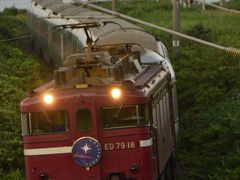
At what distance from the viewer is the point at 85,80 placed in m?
13.8

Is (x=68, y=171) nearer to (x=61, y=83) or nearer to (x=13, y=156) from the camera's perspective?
(x=61, y=83)

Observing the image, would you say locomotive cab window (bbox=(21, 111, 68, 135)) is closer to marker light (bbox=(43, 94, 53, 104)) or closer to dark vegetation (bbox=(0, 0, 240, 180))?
marker light (bbox=(43, 94, 53, 104))

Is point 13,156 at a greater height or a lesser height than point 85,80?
lesser

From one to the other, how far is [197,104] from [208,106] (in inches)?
27.0

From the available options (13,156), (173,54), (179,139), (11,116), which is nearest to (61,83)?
(13,156)

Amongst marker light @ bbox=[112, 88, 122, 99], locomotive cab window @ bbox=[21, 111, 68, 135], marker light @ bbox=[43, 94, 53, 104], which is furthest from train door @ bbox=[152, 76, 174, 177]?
marker light @ bbox=[43, 94, 53, 104]

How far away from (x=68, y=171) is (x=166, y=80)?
4.98 metres

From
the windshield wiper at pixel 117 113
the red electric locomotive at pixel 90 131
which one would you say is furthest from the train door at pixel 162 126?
the windshield wiper at pixel 117 113

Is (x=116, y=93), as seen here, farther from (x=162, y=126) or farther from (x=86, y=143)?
(x=162, y=126)

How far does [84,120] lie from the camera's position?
13547 millimetres

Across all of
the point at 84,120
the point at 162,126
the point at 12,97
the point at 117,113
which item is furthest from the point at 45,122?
the point at 12,97

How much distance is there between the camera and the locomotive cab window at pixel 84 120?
13.5 metres

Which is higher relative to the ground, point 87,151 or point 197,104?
point 87,151

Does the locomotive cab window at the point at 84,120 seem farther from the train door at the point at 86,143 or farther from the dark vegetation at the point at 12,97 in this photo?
the dark vegetation at the point at 12,97
